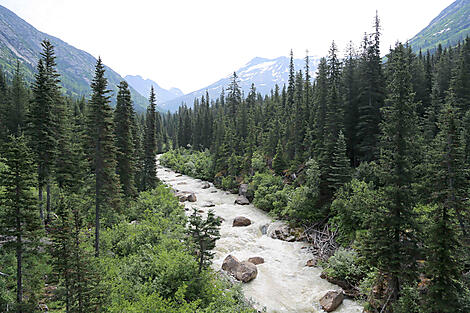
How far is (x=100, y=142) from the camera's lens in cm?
1941

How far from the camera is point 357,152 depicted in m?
35.7

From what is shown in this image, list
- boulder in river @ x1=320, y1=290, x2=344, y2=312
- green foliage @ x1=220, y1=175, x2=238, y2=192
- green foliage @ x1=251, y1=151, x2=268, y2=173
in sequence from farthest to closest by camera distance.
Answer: green foliage @ x1=220, y1=175, x2=238, y2=192, green foliage @ x1=251, y1=151, x2=268, y2=173, boulder in river @ x1=320, y1=290, x2=344, y2=312

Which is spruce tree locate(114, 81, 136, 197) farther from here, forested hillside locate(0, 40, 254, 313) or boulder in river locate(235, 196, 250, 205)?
boulder in river locate(235, 196, 250, 205)

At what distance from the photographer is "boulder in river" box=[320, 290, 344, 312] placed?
1603cm

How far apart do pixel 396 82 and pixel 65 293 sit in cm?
1780

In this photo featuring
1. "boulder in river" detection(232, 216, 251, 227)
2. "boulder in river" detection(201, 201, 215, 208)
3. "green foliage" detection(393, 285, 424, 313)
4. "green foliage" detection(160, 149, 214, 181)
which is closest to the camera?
"green foliage" detection(393, 285, 424, 313)

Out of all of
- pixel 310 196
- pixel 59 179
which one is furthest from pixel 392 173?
pixel 59 179

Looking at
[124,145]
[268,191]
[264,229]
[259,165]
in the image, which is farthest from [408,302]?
[259,165]

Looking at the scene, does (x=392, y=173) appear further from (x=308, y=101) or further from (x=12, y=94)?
(x=12, y=94)

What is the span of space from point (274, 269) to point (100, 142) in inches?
681

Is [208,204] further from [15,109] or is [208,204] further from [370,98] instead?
[15,109]

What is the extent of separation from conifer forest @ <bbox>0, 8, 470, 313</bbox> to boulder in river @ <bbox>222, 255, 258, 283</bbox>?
12.7 inches

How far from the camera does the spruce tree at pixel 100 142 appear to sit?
63.4 feet

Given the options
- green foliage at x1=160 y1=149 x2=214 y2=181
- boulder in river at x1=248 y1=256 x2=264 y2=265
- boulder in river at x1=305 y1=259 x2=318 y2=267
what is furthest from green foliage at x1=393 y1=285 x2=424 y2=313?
green foliage at x1=160 y1=149 x2=214 y2=181
